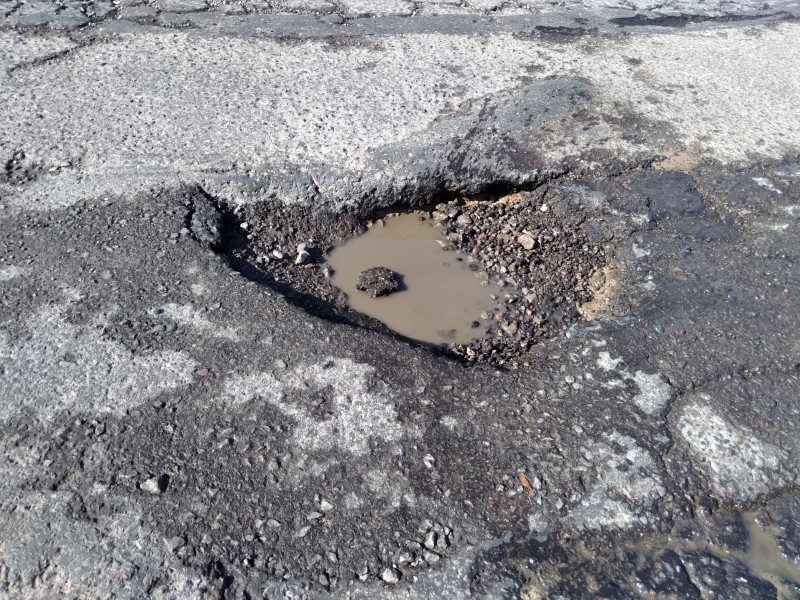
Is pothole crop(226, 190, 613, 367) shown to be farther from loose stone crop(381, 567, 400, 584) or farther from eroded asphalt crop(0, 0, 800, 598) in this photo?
loose stone crop(381, 567, 400, 584)

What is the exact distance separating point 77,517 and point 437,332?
56.3 inches

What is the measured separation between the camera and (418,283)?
117 inches

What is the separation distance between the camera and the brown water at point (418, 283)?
9.12 feet

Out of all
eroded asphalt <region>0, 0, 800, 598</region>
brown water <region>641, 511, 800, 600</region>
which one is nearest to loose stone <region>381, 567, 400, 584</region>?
eroded asphalt <region>0, 0, 800, 598</region>

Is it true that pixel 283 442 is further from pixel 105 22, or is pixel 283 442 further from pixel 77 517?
pixel 105 22

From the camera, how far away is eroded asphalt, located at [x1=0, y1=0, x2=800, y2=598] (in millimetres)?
1791

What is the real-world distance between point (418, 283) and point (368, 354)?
0.73 m

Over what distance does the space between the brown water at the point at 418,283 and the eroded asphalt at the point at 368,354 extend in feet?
0.52

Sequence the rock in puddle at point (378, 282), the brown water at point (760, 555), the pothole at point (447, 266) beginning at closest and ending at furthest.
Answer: the brown water at point (760, 555)
the pothole at point (447, 266)
the rock in puddle at point (378, 282)

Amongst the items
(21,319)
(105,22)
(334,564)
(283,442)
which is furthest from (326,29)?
(334,564)

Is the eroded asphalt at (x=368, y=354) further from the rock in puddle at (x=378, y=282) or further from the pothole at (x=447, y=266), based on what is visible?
the rock in puddle at (x=378, y=282)

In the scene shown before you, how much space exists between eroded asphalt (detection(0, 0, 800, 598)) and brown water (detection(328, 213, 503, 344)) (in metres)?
0.16

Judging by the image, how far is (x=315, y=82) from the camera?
12.8 feet

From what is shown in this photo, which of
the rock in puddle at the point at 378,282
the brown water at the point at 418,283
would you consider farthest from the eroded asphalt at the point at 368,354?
the rock in puddle at the point at 378,282
